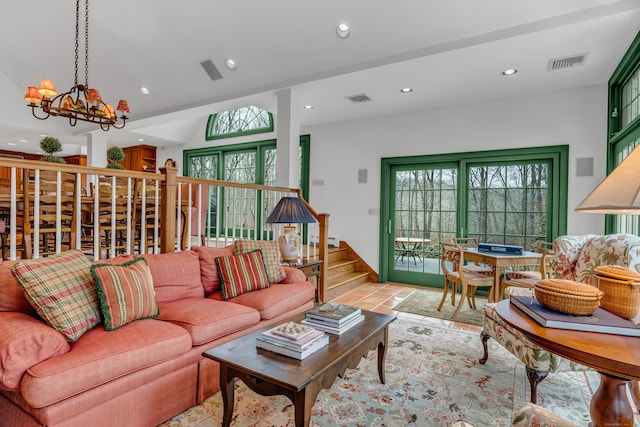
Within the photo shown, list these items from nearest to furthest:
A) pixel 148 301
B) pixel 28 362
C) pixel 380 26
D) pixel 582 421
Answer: pixel 28 362 → pixel 582 421 → pixel 148 301 → pixel 380 26

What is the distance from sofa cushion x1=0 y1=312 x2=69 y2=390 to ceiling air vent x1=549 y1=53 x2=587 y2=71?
4.82m

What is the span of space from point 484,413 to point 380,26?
11.6 feet

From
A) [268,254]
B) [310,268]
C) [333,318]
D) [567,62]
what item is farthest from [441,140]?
[333,318]

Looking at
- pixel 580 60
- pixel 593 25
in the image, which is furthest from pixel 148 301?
pixel 580 60

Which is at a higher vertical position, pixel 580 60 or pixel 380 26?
pixel 380 26

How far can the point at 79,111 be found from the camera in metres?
4.20

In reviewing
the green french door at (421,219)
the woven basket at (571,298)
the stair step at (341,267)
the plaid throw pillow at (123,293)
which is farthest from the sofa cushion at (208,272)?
the green french door at (421,219)

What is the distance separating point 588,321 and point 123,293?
2.34 meters

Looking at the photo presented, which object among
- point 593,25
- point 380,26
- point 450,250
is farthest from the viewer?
point 450,250

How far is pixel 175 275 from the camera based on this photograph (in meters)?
2.63

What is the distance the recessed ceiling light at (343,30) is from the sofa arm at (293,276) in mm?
2616

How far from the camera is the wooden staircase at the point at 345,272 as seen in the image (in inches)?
199

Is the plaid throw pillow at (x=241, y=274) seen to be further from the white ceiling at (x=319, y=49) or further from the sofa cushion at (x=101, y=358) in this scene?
the white ceiling at (x=319, y=49)

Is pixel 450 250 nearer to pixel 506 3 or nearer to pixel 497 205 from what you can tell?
pixel 497 205
